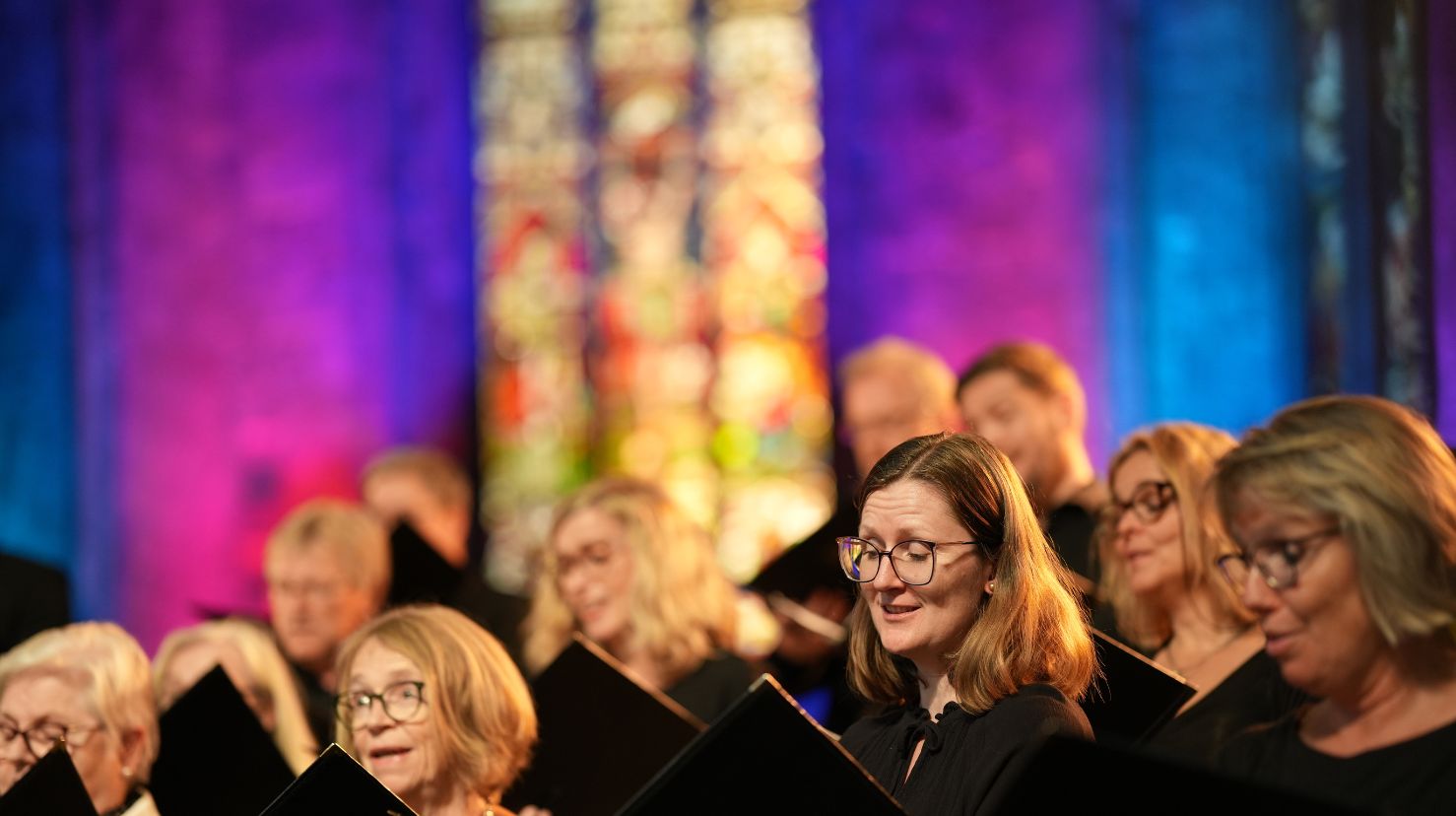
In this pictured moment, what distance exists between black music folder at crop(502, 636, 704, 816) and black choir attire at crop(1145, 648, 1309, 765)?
3.70ft

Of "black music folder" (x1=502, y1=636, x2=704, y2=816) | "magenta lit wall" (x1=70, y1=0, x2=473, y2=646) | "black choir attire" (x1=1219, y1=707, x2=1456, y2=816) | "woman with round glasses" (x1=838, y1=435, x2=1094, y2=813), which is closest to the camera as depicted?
"black choir attire" (x1=1219, y1=707, x2=1456, y2=816)

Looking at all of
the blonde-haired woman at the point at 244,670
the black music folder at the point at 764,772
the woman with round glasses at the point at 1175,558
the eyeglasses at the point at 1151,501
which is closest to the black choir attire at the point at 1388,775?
the black music folder at the point at 764,772

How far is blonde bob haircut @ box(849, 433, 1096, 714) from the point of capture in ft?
9.73

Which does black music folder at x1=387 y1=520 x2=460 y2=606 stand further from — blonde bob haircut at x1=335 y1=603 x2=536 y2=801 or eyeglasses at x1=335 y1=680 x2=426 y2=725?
eyeglasses at x1=335 y1=680 x2=426 y2=725

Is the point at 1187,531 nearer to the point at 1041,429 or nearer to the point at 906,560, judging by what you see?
the point at 906,560

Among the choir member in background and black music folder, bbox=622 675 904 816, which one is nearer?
black music folder, bbox=622 675 904 816

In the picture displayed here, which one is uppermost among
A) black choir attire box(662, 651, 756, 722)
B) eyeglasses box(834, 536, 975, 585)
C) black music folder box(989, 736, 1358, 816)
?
eyeglasses box(834, 536, 975, 585)

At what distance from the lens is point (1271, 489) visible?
2.65 meters

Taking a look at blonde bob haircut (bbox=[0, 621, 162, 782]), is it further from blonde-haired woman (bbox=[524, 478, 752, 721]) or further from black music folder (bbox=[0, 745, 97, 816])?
blonde-haired woman (bbox=[524, 478, 752, 721])

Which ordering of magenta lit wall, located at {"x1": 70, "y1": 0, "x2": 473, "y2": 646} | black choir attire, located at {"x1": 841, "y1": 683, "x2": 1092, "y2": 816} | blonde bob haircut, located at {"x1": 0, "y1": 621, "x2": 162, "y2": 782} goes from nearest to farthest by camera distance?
black choir attire, located at {"x1": 841, "y1": 683, "x2": 1092, "y2": 816} < blonde bob haircut, located at {"x1": 0, "y1": 621, "x2": 162, "y2": 782} < magenta lit wall, located at {"x1": 70, "y1": 0, "x2": 473, "y2": 646}

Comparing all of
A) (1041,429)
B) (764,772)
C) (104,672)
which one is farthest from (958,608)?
(1041,429)

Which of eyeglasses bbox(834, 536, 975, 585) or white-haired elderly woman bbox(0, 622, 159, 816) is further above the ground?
eyeglasses bbox(834, 536, 975, 585)

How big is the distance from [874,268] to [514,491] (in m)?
2.11

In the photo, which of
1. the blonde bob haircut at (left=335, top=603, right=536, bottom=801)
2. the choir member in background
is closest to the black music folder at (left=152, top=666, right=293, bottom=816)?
the blonde bob haircut at (left=335, top=603, right=536, bottom=801)
